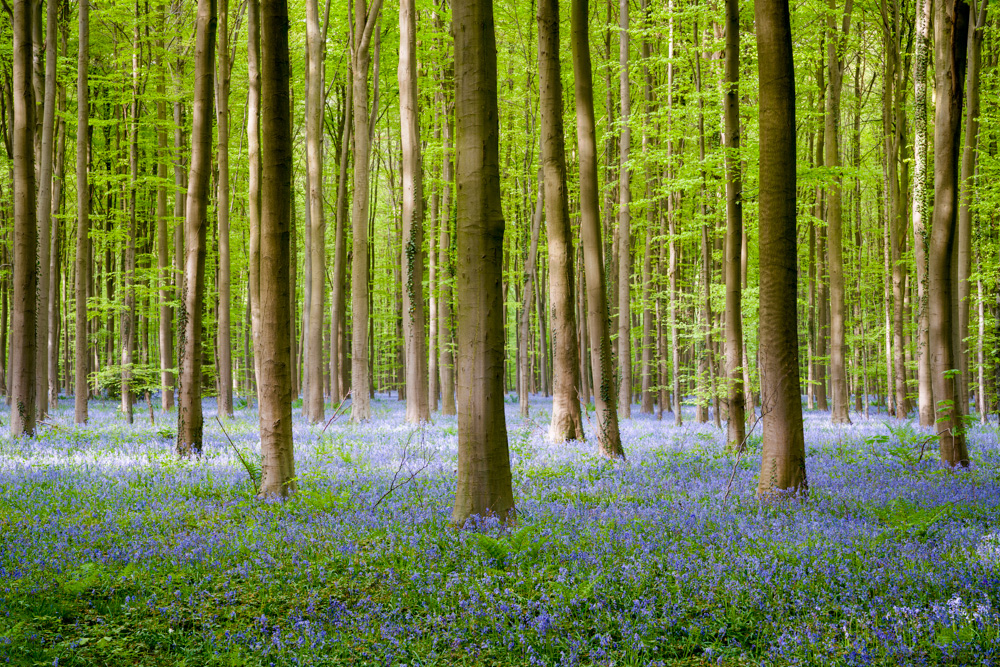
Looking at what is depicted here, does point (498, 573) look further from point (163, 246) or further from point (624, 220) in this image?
point (163, 246)

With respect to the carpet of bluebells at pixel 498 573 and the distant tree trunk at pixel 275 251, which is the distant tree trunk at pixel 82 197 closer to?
the carpet of bluebells at pixel 498 573

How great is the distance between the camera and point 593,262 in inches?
453

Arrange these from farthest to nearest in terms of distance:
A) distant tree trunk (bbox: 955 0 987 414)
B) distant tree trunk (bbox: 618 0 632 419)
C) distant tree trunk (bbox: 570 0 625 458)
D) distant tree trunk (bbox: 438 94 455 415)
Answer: distant tree trunk (bbox: 438 94 455 415) → distant tree trunk (bbox: 618 0 632 419) → distant tree trunk (bbox: 955 0 987 414) → distant tree trunk (bbox: 570 0 625 458)

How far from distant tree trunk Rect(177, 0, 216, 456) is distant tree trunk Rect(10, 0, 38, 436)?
3953mm

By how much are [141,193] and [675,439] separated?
2160cm

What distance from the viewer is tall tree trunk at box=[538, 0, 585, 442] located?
10938 millimetres

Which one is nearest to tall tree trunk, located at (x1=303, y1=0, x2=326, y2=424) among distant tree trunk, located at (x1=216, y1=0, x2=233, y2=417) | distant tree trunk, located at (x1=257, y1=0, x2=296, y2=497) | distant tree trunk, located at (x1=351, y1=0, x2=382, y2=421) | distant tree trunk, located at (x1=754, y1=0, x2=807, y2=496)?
distant tree trunk, located at (x1=351, y1=0, x2=382, y2=421)

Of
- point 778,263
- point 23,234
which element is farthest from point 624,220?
point 23,234

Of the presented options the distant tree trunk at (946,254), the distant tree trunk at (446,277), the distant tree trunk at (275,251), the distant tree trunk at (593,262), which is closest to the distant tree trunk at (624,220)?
the distant tree trunk at (446,277)

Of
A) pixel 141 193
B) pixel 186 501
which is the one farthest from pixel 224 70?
pixel 186 501

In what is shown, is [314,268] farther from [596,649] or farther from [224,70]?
[596,649]

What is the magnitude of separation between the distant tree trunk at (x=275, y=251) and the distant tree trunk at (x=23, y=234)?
729cm

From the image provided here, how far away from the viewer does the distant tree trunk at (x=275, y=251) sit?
25.2 feet

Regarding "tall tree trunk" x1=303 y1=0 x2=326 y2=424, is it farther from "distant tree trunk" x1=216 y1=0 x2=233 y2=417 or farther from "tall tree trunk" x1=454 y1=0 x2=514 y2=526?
"tall tree trunk" x1=454 y1=0 x2=514 y2=526
